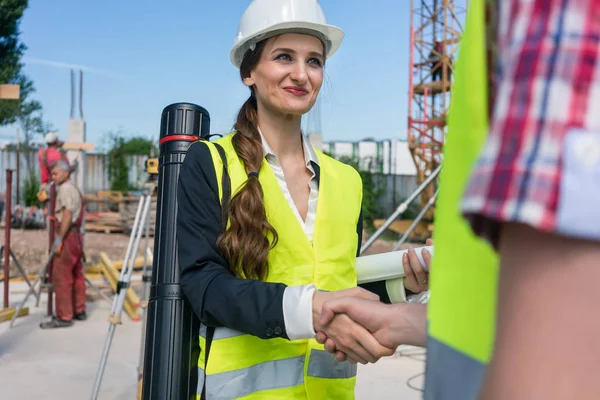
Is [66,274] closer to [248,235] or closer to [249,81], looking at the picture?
[249,81]

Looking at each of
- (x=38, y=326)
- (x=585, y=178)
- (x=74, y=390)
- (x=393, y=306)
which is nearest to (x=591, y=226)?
(x=585, y=178)

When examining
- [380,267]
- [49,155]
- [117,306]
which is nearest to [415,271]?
[380,267]

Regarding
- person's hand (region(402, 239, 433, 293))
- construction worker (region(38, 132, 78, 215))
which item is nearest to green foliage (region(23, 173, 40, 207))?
construction worker (region(38, 132, 78, 215))

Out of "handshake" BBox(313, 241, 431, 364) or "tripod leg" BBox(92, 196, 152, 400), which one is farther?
"tripod leg" BBox(92, 196, 152, 400)

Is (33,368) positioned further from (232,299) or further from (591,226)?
(591,226)

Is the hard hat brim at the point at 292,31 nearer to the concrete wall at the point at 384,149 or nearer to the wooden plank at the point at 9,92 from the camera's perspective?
the wooden plank at the point at 9,92

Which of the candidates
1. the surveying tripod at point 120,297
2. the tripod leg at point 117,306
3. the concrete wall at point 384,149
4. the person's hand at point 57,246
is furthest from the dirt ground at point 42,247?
the concrete wall at point 384,149

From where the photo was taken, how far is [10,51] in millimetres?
16766

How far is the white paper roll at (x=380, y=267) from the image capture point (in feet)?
5.35

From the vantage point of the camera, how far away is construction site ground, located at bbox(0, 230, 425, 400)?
435 centimetres

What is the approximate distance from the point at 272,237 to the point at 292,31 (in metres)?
0.64

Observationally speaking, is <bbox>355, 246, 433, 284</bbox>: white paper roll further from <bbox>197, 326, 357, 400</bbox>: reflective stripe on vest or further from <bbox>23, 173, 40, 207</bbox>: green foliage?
<bbox>23, 173, 40, 207</bbox>: green foliage

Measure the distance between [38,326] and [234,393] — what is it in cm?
545

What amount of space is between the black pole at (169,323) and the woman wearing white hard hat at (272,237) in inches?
2.1
